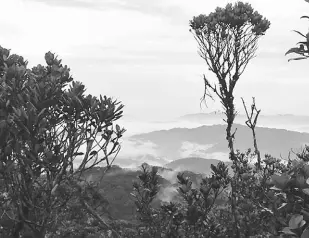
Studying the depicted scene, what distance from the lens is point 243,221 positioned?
7.93m

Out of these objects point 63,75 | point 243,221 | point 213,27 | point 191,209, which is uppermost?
point 213,27

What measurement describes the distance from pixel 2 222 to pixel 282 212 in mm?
3228

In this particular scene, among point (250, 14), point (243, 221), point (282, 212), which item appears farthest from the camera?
point (250, 14)

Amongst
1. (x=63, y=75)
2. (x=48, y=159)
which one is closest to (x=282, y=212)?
(x=48, y=159)

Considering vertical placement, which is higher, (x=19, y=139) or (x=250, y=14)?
(x=250, y=14)

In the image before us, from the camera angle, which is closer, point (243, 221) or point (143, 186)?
point (143, 186)

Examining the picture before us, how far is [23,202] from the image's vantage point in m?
4.82

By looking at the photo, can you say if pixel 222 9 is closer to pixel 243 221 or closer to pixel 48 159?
pixel 243 221

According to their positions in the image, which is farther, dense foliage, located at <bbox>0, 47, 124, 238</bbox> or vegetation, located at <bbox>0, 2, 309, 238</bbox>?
dense foliage, located at <bbox>0, 47, 124, 238</bbox>

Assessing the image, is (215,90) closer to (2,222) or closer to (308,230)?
(2,222)

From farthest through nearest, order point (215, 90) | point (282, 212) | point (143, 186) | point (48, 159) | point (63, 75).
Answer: point (215, 90)
point (143, 186)
point (63, 75)
point (48, 159)
point (282, 212)

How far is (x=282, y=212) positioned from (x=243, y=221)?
472 centimetres

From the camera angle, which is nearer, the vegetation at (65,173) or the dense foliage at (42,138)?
the vegetation at (65,173)

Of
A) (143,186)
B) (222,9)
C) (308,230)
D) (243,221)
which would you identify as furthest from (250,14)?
(308,230)
